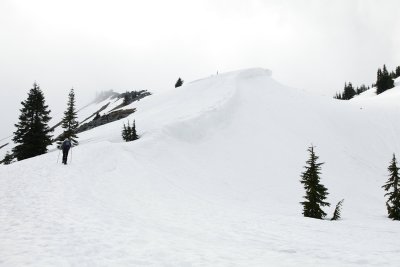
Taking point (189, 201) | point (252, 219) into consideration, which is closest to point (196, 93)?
point (189, 201)

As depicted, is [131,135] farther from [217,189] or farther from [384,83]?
[384,83]

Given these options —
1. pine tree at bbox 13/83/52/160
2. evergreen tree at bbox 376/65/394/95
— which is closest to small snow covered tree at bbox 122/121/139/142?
pine tree at bbox 13/83/52/160

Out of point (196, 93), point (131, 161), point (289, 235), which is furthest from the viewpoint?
point (196, 93)

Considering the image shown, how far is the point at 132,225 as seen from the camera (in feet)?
38.1

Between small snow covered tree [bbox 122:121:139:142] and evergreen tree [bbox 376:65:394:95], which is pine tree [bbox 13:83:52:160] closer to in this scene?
small snow covered tree [bbox 122:121:139:142]

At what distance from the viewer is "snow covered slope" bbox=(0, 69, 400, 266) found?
8867 millimetres

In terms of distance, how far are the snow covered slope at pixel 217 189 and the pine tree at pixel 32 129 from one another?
8.29 meters

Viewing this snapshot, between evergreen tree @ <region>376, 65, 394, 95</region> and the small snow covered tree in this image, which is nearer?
the small snow covered tree

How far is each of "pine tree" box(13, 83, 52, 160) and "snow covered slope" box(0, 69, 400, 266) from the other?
8291 millimetres

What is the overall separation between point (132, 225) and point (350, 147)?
34.3 meters

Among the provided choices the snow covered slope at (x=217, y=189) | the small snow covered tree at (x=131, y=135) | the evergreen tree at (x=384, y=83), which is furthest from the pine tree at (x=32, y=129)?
the evergreen tree at (x=384, y=83)

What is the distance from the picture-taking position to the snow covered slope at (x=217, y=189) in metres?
8.87

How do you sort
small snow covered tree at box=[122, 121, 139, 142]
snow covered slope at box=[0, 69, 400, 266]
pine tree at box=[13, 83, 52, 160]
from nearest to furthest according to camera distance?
snow covered slope at box=[0, 69, 400, 266] → small snow covered tree at box=[122, 121, 139, 142] → pine tree at box=[13, 83, 52, 160]

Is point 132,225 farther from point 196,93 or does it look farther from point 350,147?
point 196,93
